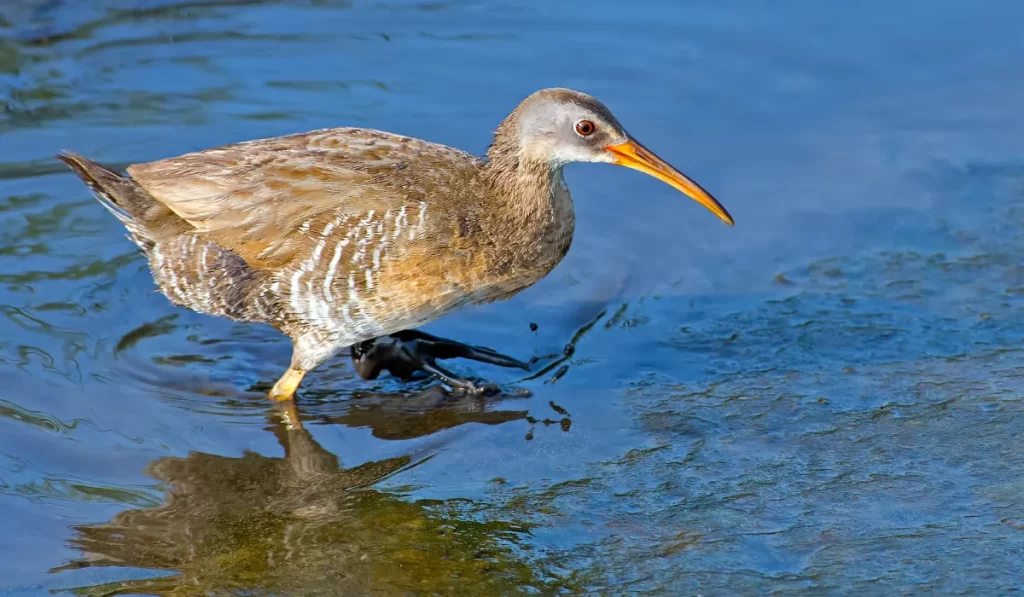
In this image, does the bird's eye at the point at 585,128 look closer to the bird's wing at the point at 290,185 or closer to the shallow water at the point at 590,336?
the bird's wing at the point at 290,185

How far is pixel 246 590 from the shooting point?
15.0ft

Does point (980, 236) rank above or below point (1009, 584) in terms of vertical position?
above

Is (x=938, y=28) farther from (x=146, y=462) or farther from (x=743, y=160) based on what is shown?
(x=146, y=462)

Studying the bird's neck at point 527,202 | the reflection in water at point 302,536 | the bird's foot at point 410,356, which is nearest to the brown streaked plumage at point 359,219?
the bird's neck at point 527,202

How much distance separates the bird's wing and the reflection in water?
1.04 metres

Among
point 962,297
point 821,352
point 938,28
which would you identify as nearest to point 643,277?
point 821,352

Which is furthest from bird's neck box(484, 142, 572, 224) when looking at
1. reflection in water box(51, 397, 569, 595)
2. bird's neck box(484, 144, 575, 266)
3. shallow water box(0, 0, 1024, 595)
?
reflection in water box(51, 397, 569, 595)

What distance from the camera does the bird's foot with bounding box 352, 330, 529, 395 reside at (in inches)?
257

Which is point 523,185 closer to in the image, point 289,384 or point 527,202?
point 527,202

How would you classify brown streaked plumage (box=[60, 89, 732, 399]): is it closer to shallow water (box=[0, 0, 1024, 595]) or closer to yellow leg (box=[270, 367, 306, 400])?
yellow leg (box=[270, 367, 306, 400])

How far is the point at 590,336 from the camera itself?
22.4ft

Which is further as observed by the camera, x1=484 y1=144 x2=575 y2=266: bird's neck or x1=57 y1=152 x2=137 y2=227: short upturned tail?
x1=57 y1=152 x2=137 y2=227: short upturned tail

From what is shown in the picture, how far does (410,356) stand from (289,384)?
0.66 m

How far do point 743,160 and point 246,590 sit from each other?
509 cm
